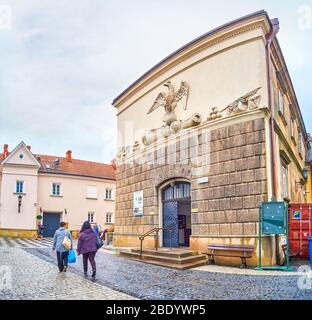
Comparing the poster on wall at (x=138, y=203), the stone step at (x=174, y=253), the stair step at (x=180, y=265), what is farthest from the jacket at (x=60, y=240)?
the poster on wall at (x=138, y=203)

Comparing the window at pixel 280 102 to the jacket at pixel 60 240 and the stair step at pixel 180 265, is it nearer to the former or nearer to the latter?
the stair step at pixel 180 265

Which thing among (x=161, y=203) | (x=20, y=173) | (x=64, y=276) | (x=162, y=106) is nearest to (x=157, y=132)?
(x=162, y=106)

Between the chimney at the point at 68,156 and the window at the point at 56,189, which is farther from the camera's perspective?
the chimney at the point at 68,156

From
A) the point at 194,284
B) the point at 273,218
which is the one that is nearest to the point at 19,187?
the point at 273,218

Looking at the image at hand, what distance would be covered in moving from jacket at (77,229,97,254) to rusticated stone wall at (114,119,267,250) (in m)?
4.53

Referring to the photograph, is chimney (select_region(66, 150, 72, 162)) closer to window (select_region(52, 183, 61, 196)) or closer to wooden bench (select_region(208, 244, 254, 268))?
window (select_region(52, 183, 61, 196))

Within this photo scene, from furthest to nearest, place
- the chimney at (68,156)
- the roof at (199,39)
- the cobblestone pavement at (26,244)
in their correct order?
the chimney at (68,156), the cobblestone pavement at (26,244), the roof at (199,39)

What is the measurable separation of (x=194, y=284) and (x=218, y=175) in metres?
4.90

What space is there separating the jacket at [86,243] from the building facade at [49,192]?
77.3 feet

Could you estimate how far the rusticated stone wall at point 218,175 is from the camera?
11.5 metres

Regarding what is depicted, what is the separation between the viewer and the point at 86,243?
9.57m

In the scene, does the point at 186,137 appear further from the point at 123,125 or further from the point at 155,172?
the point at 123,125

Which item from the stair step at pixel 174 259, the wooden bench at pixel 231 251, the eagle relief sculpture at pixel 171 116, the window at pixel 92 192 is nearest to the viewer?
the wooden bench at pixel 231 251

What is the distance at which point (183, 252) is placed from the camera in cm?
1212
